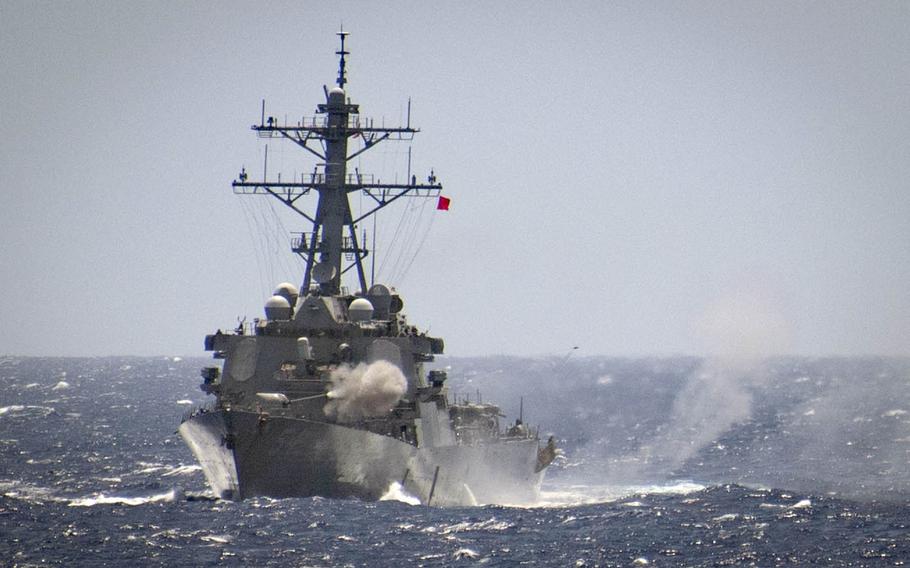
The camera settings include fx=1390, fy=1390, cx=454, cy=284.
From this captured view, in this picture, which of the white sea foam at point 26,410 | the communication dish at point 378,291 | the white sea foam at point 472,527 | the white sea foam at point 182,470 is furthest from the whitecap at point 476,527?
the white sea foam at point 26,410

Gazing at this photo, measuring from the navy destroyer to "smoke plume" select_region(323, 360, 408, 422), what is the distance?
1.0 inches

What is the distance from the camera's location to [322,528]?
30.9 meters

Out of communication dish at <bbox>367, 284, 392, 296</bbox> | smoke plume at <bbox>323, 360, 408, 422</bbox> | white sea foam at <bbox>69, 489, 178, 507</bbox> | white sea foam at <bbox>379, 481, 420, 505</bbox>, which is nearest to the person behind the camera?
white sea foam at <bbox>379, 481, 420, 505</bbox>

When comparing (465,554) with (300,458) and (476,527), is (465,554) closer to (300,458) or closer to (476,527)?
(476,527)

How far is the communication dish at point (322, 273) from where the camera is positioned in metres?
40.5

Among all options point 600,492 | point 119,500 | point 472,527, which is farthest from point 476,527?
point 600,492

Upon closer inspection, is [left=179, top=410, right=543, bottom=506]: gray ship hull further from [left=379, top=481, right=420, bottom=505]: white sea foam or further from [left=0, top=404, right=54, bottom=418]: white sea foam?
[left=0, top=404, right=54, bottom=418]: white sea foam

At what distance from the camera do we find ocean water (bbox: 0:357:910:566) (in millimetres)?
29062

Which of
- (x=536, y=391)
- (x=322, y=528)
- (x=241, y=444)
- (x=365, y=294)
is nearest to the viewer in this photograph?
(x=322, y=528)

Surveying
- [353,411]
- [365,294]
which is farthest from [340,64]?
[353,411]

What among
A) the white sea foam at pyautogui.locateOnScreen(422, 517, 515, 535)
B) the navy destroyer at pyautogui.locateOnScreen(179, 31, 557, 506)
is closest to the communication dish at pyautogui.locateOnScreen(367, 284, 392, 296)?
the navy destroyer at pyautogui.locateOnScreen(179, 31, 557, 506)

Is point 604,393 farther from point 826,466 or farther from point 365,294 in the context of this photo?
point 365,294

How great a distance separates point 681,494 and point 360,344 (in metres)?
11.5

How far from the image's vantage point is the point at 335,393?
36.2 m
